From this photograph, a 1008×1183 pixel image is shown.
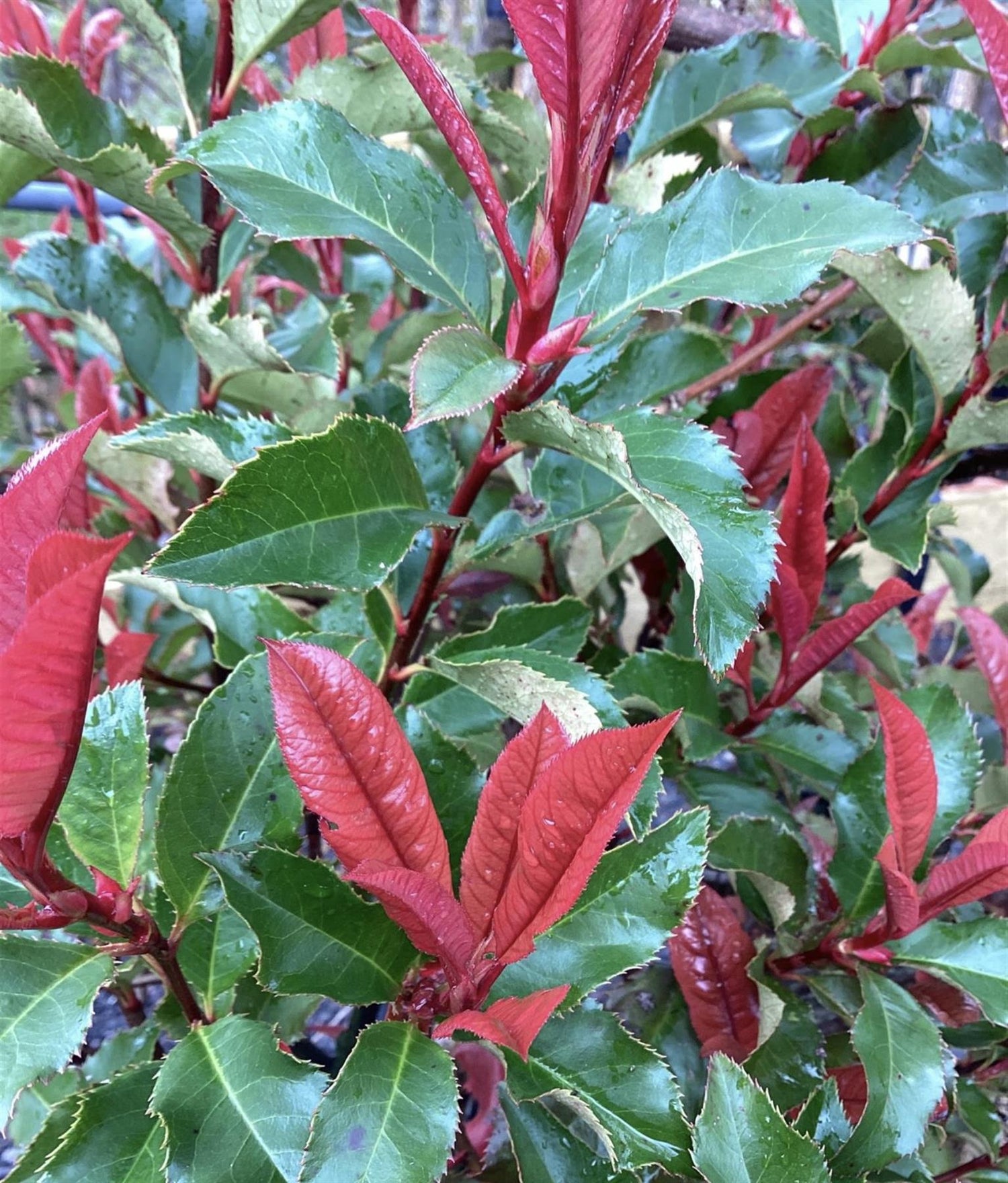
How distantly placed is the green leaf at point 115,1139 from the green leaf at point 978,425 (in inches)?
30.7

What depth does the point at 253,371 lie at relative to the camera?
2.43 ft

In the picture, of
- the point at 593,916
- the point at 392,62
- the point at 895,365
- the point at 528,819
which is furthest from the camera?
the point at 895,365

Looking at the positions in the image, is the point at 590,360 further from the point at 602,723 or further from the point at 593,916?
the point at 593,916

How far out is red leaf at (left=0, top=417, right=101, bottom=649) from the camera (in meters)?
0.36

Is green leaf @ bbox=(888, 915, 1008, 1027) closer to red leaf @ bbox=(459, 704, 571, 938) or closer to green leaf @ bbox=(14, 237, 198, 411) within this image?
red leaf @ bbox=(459, 704, 571, 938)

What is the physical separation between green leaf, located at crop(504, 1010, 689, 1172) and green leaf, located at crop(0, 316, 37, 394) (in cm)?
67

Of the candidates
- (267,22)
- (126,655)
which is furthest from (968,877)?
(267,22)

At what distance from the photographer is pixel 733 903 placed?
851 millimetres

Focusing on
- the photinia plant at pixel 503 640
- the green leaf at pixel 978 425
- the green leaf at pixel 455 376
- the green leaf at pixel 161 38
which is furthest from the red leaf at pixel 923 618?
the green leaf at pixel 161 38

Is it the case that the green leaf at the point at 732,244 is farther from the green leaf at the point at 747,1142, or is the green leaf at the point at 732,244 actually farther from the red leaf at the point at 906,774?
the green leaf at the point at 747,1142

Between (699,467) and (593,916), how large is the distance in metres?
0.27

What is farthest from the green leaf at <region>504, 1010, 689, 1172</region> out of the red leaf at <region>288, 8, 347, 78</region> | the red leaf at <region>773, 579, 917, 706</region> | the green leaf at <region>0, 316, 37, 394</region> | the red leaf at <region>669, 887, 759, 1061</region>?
the red leaf at <region>288, 8, 347, 78</region>

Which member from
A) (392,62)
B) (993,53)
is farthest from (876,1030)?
(392,62)

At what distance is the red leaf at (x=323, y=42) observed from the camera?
865mm
